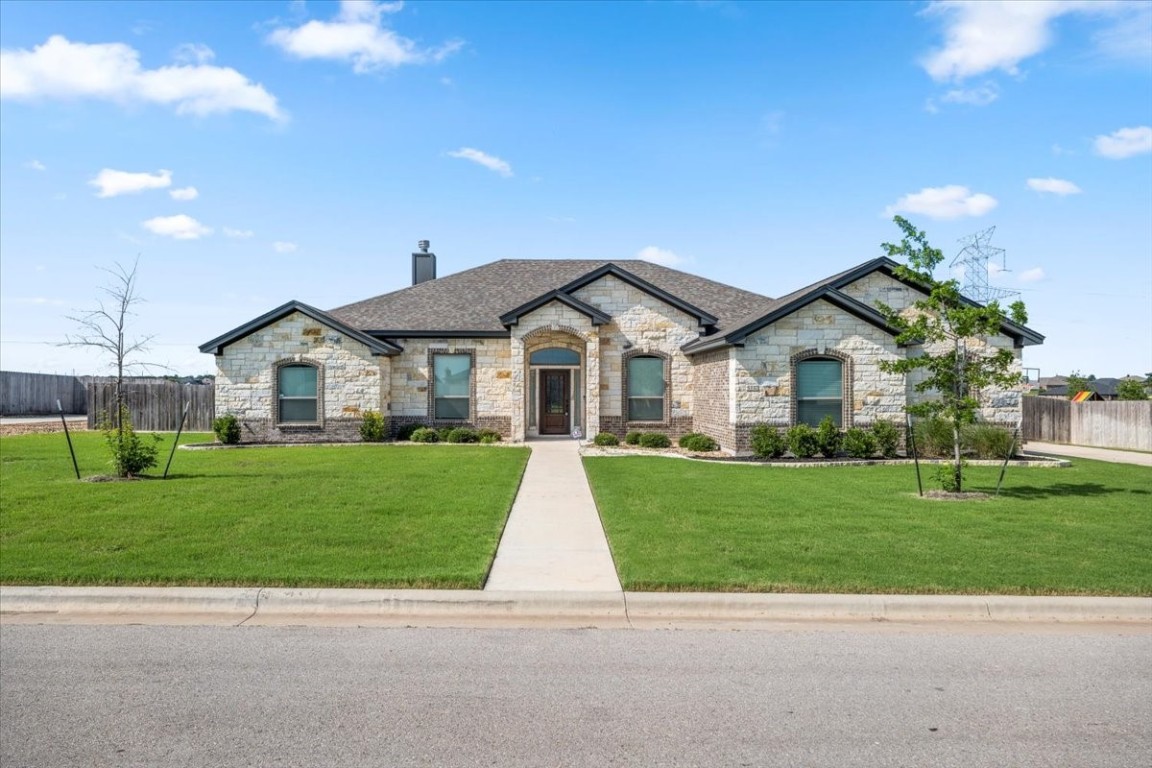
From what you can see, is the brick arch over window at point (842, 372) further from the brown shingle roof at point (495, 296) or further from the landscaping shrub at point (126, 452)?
the landscaping shrub at point (126, 452)

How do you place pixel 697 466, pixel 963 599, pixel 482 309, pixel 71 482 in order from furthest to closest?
pixel 482 309 < pixel 697 466 < pixel 71 482 < pixel 963 599

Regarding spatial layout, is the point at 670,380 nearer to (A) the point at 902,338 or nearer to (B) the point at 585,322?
(B) the point at 585,322

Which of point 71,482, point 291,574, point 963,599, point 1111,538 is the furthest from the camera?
point 71,482

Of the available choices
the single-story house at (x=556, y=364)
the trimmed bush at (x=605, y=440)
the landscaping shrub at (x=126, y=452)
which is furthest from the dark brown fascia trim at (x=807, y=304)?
the landscaping shrub at (x=126, y=452)

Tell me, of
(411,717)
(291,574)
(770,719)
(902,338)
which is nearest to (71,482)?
(291,574)

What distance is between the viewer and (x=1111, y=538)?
30.8ft

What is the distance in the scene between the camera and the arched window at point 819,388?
19984mm

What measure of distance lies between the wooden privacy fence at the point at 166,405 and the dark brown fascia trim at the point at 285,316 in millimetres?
7424

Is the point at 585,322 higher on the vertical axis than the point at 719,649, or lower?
higher

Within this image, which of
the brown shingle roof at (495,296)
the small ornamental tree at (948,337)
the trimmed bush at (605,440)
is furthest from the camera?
the brown shingle roof at (495,296)

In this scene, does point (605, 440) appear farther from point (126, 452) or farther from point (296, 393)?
point (126, 452)

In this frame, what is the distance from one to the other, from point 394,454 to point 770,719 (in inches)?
614

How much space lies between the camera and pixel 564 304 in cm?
2305

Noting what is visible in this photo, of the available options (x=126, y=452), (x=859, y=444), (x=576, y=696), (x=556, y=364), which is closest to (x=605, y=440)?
(x=556, y=364)
